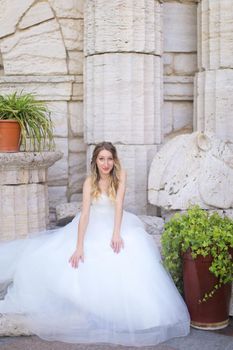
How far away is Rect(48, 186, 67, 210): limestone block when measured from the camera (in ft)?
18.1

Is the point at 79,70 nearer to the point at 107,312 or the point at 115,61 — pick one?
the point at 115,61

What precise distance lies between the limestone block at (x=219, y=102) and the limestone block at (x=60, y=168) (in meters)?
1.42

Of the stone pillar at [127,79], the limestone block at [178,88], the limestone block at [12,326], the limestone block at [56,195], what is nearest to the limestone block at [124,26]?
the stone pillar at [127,79]

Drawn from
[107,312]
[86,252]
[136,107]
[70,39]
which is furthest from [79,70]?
[107,312]

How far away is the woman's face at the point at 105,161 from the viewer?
12.5ft

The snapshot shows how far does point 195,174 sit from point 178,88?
1.32 meters

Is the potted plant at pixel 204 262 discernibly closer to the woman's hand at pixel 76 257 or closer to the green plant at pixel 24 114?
the woman's hand at pixel 76 257

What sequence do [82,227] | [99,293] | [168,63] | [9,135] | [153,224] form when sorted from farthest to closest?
[168,63], [153,224], [9,135], [82,227], [99,293]

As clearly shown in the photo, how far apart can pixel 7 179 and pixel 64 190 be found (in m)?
1.18

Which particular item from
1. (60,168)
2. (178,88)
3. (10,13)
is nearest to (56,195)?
(60,168)

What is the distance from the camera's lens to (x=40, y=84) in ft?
17.6

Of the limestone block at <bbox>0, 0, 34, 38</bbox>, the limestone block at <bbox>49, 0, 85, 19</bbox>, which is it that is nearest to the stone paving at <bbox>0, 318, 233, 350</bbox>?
the limestone block at <bbox>0, 0, 34, 38</bbox>

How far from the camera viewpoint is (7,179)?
4.42 meters

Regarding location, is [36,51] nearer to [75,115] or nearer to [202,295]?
[75,115]
